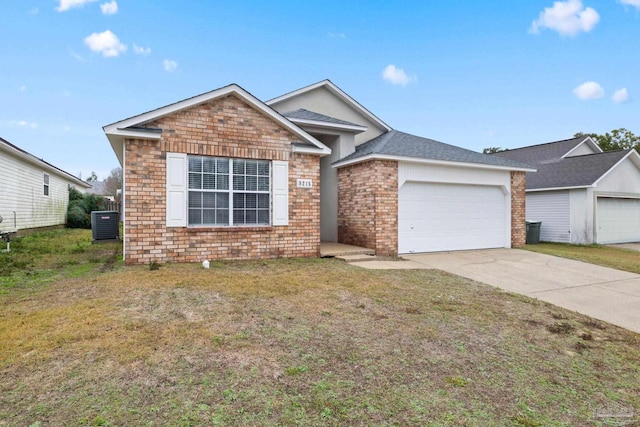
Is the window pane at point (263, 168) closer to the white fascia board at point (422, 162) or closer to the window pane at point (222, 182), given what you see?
the window pane at point (222, 182)

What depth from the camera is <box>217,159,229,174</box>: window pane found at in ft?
27.7

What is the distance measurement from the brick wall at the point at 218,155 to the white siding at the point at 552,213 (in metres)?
13.2

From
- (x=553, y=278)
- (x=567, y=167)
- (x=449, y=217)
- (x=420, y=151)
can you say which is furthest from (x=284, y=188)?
(x=567, y=167)

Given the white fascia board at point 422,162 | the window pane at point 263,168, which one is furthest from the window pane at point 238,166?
the white fascia board at point 422,162

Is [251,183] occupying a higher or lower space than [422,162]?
lower

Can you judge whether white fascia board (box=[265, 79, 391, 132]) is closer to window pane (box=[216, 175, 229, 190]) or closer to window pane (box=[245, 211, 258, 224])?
window pane (box=[216, 175, 229, 190])

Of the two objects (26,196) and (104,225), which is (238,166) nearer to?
(104,225)

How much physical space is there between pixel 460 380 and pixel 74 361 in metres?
3.52

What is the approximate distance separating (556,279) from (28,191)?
20.1 metres

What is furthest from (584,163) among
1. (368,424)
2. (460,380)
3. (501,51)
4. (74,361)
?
(74,361)

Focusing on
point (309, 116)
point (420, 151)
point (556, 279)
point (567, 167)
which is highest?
point (309, 116)

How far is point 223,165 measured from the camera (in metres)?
8.48

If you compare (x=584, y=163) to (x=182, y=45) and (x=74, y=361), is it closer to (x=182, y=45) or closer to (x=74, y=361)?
(x=182, y=45)

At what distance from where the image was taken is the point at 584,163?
17.0m
